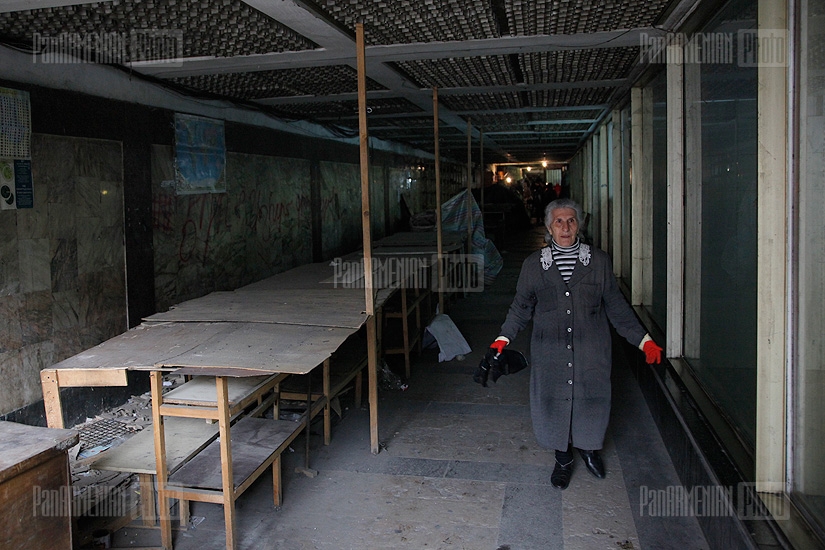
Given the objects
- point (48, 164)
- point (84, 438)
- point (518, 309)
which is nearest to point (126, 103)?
point (48, 164)

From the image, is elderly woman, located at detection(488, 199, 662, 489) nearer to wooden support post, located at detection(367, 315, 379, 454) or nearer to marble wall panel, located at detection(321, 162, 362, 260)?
wooden support post, located at detection(367, 315, 379, 454)

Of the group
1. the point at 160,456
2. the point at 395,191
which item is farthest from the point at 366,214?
the point at 395,191

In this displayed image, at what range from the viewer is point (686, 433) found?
3.59 m

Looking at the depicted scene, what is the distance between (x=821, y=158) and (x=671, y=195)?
2.27 meters

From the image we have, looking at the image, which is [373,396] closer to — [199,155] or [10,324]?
[10,324]

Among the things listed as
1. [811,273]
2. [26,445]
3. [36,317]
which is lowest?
[26,445]

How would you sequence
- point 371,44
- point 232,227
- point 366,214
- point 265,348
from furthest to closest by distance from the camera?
point 232,227
point 371,44
point 366,214
point 265,348

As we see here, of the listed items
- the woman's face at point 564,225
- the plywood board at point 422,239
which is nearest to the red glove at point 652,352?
the woman's face at point 564,225

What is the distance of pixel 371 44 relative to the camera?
4.68 m

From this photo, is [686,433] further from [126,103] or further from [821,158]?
[126,103]

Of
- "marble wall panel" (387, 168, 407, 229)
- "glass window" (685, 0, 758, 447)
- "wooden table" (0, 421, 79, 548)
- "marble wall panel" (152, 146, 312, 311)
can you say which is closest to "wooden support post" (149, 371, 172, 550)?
"wooden table" (0, 421, 79, 548)

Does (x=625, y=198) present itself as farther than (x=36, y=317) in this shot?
Yes

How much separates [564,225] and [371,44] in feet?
6.50

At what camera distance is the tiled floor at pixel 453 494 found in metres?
3.27
